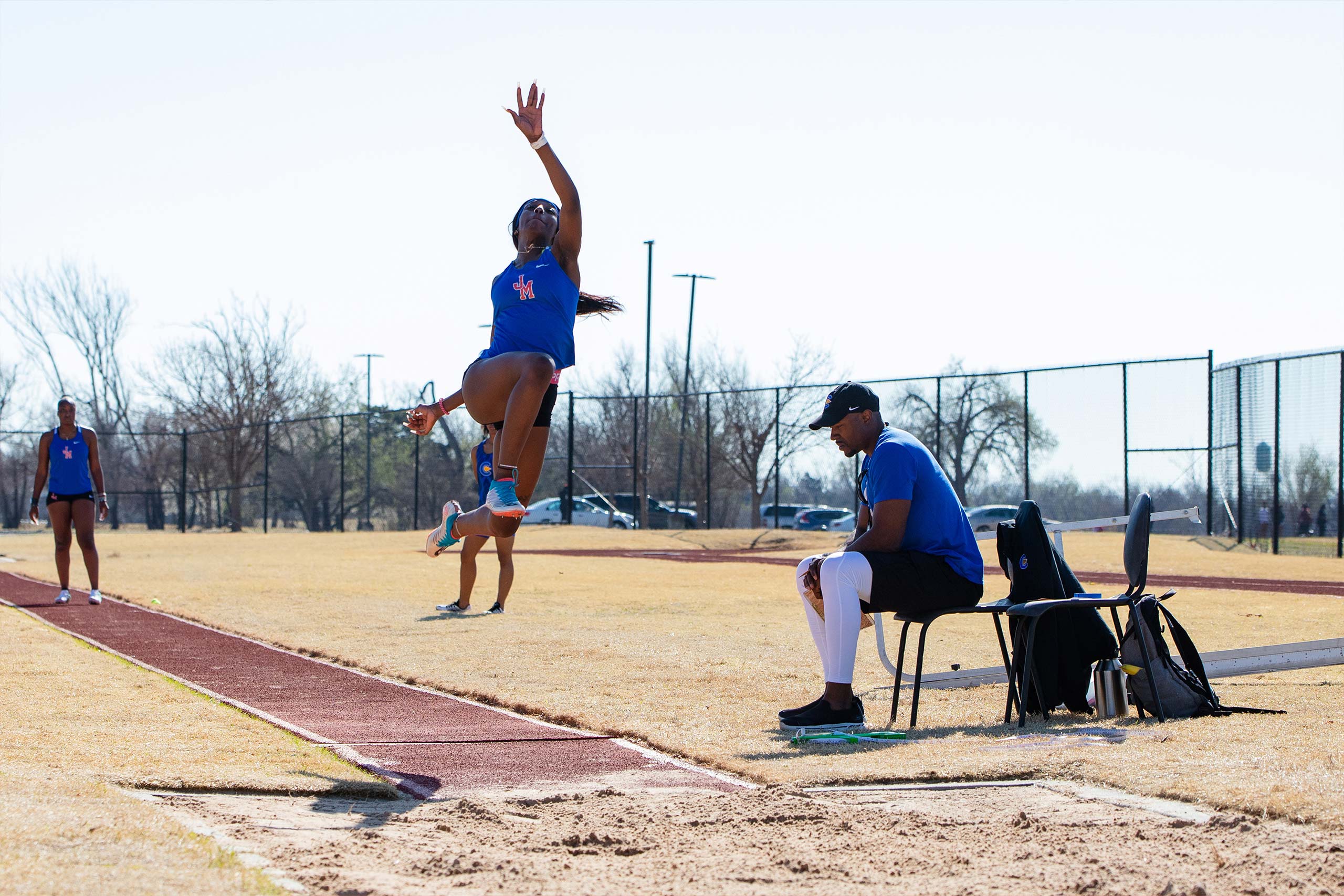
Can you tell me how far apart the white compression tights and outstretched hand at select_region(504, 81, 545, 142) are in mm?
2492

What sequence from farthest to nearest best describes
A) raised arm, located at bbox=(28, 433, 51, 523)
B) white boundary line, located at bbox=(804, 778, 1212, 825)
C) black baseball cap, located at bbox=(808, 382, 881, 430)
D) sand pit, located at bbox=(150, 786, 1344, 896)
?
1. raised arm, located at bbox=(28, 433, 51, 523)
2. black baseball cap, located at bbox=(808, 382, 881, 430)
3. white boundary line, located at bbox=(804, 778, 1212, 825)
4. sand pit, located at bbox=(150, 786, 1344, 896)

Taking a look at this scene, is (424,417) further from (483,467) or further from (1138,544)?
(1138,544)

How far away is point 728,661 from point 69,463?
7086 mm

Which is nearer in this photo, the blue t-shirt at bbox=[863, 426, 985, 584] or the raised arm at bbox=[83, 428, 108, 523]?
the blue t-shirt at bbox=[863, 426, 985, 584]

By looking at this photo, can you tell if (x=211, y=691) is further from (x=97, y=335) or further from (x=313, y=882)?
(x=97, y=335)

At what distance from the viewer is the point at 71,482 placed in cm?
1182

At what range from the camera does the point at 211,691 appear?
6703 mm

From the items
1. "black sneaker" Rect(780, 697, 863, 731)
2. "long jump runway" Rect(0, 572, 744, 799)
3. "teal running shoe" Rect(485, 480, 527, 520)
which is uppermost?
"teal running shoe" Rect(485, 480, 527, 520)

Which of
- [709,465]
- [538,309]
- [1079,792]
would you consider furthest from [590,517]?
[1079,792]

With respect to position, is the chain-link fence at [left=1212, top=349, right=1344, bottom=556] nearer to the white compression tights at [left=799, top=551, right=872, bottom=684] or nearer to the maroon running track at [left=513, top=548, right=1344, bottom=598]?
the maroon running track at [left=513, top=548, right=1344, bottom=598]

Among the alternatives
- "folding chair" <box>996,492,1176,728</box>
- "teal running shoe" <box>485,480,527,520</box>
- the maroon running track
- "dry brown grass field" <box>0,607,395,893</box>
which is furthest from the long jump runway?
the maroon running track

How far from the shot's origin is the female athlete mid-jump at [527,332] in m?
6.12

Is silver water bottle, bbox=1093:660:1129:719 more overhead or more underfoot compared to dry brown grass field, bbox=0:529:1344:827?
more overhead

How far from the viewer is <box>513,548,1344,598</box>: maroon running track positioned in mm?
14539
